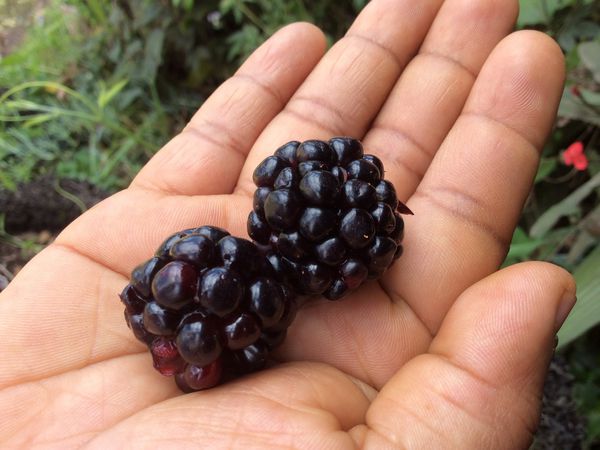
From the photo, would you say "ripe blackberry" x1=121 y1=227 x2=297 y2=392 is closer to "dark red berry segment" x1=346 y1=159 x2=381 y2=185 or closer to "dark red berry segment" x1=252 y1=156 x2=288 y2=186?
"dark red berry segment" x1=252 y1=156 x2=288 y2=186

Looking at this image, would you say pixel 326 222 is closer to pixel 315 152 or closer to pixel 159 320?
pixel 315 152

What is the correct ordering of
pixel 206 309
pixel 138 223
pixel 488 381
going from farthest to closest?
pixel 138 223 < pixel 206 309 < pixel 488 381

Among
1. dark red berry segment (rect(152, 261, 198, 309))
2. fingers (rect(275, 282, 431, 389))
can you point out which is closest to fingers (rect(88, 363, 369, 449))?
fingers (rect(275, 282, 431, 389))

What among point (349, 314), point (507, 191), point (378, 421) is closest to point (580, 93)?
point (507, 191)

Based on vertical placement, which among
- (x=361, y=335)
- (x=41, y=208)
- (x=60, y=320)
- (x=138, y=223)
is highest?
(x=138, y=223)

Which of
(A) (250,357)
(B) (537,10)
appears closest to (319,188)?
(A) (250,357)

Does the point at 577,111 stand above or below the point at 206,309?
above
